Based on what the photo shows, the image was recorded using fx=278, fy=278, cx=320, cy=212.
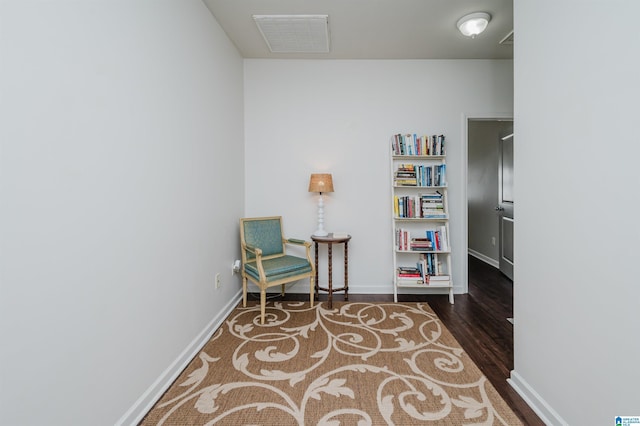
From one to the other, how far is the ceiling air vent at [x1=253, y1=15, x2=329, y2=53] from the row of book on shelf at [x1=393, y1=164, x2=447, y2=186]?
5.18 feet

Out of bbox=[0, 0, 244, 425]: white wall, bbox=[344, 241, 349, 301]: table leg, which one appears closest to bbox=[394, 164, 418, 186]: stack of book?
bbox=[344, 241, 349, 301]: table leg

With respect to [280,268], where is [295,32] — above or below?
above

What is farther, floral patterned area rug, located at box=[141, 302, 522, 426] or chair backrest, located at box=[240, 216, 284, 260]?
chair backrest, located at box=[240, 216, 284, 260]

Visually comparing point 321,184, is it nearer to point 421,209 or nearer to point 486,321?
point 421,209

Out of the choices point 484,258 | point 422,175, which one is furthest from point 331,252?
point 484,258

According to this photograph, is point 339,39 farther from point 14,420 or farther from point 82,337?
point 14,420

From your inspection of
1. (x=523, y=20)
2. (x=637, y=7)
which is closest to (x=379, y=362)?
(x=637, y=7)

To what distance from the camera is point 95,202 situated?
3.97ft

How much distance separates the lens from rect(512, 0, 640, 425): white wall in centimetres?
104

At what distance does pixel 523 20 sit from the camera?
5.19 ft

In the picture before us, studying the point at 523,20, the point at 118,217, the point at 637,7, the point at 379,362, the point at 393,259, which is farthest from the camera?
the point at 393,259

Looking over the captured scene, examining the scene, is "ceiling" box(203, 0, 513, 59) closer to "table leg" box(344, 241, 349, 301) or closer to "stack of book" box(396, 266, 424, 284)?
"table leg" box(344, 241, 349, 301)

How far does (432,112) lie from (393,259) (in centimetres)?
176

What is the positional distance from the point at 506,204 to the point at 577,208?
308 cm
